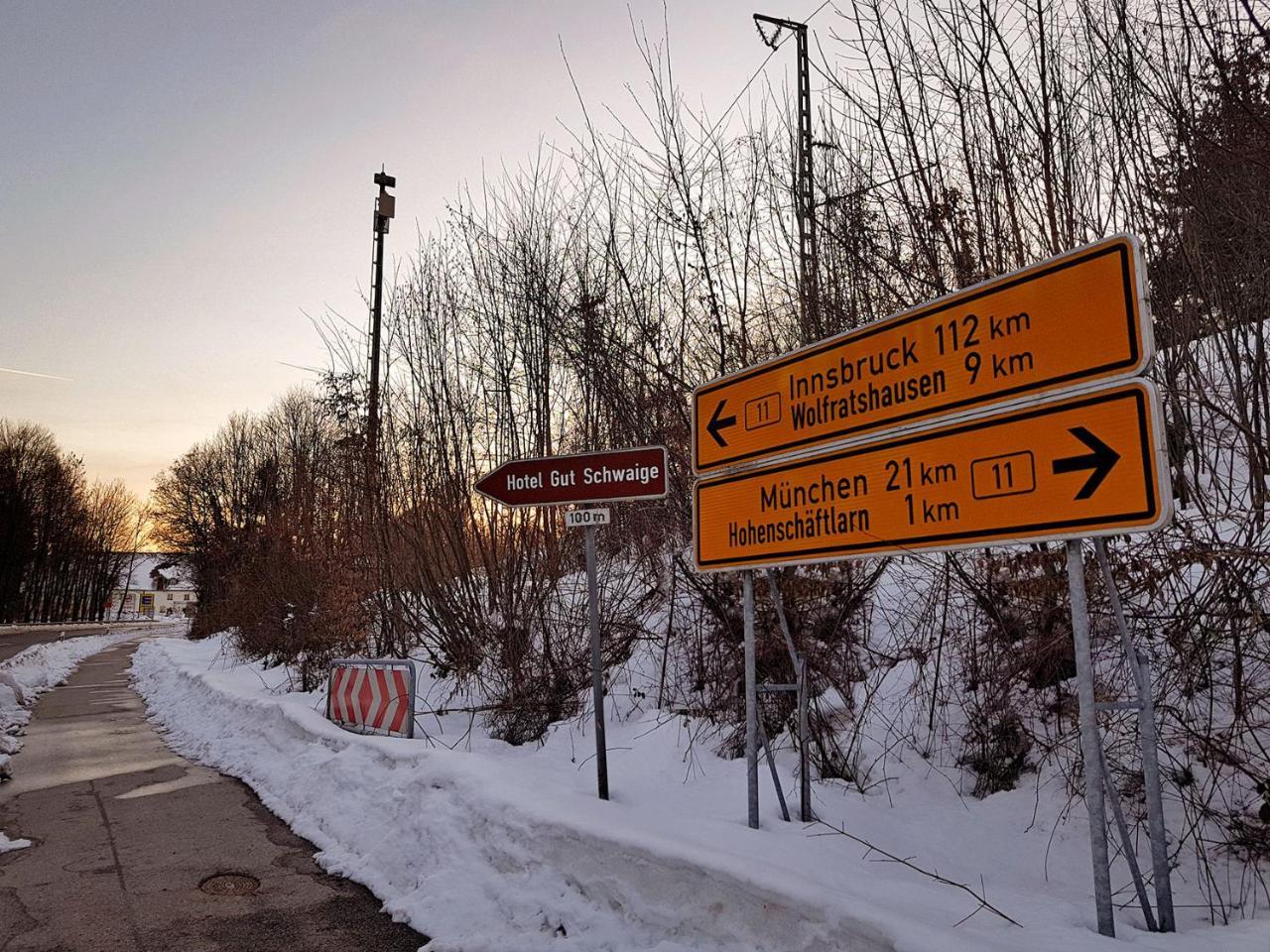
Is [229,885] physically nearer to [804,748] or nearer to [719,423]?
[804,748]

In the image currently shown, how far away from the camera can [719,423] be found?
4.99 metres

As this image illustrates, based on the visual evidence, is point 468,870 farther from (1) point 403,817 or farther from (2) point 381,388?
(2) point 381,388

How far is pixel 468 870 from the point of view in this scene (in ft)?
15.3

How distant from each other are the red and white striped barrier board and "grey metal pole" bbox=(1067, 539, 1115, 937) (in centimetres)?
613

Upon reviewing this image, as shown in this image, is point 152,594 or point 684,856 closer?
point 684,856

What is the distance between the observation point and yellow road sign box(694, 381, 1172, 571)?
9.15 feet

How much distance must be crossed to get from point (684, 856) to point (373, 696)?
534cm

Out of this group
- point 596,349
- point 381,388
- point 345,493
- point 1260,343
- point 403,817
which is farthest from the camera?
point 345,493

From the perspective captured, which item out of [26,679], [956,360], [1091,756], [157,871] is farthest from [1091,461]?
[26,679]

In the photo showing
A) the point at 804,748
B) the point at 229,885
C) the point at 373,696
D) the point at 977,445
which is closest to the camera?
the point at 977,445

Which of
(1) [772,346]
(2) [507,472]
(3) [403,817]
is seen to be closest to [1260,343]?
(1) [772,346]

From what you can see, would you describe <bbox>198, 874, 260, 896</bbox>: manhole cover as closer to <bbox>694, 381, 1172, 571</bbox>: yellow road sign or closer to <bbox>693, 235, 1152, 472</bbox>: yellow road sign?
<bbox>694, 381, 1172, 571</bbox>: yellow road sign

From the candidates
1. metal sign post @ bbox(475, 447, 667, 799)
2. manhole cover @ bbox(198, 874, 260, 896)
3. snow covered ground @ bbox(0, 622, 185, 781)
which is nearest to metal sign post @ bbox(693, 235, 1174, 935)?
metal sign post @ bbox(475, 447, 667, 799)

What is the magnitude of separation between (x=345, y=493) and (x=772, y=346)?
8804 millimetres
